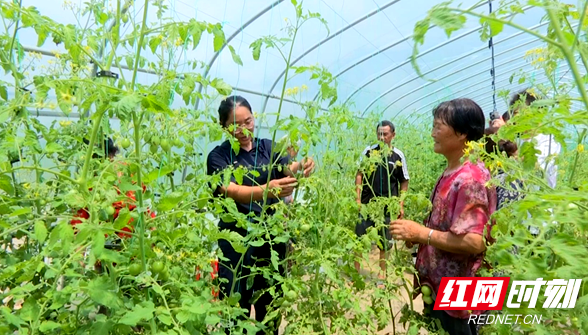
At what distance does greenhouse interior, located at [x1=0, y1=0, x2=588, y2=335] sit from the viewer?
86cm

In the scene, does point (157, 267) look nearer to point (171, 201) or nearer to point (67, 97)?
point (171, 201)

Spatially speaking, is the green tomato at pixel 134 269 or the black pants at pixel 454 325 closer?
Answer: the green tomato at pixel 134 269

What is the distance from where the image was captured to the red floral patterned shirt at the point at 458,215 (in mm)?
1604

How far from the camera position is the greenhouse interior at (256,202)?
865 millimetres

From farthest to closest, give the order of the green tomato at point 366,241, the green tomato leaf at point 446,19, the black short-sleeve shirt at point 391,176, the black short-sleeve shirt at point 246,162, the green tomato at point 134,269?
1. the black short-sleeve shirt at point 391,176
2. the black short-sleeve shirt at point 246,162
3. the green tomato at point 366,241
4. the green tomato at point 134,269
5. the green tomato leaf at point 446,19

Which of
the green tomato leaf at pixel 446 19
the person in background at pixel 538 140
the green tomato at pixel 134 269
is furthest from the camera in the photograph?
the person in background at pixel 538 140

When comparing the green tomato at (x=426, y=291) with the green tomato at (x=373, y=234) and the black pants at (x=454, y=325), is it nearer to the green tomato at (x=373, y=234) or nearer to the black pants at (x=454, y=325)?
the black pants at (x=454, y=325)

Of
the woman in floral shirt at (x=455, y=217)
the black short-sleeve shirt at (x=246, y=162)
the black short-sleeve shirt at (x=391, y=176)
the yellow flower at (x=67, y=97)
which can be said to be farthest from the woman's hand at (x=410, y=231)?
the black short-sleeve shirt at (x=391, y=176)

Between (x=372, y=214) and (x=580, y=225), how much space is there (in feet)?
3.28

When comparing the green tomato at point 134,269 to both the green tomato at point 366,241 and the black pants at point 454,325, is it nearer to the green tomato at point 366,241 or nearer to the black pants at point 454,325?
the green tomato at point 366,241

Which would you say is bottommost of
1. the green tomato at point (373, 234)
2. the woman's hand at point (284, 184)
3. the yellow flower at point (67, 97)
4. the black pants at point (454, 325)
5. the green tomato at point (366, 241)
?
the black pants at point (454, 325)

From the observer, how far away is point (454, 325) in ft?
5.55

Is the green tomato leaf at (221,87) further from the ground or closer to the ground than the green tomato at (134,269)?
further from the ground

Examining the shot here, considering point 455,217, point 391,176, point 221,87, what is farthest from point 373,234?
point 391,176
